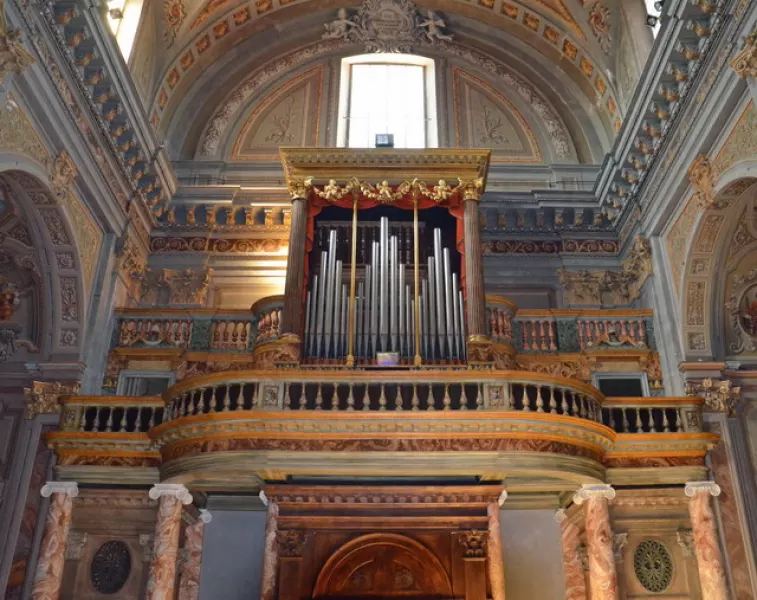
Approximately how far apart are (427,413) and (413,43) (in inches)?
421

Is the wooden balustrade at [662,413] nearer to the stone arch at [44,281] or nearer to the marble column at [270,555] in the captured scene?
the marble column at [270,555]

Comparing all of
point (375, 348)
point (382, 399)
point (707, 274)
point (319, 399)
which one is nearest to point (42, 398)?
point (319, 399)

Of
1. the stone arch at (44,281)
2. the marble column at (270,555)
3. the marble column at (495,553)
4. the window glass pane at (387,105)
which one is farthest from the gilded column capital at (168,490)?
the window glass pane at (387,105)

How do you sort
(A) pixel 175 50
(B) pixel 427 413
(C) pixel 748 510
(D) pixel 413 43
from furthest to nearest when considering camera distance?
(D) pixel 413 43 < (A) pixel 175 50 < (C) pixel 748 510 < (B) pixel 427 413

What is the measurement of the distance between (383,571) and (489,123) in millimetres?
9899

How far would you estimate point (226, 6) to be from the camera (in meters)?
16.0

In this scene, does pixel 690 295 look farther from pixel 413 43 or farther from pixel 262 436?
pixel 413 43

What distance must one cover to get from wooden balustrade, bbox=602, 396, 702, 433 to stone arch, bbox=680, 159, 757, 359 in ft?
3.95

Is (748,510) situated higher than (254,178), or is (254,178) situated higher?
(254,178)

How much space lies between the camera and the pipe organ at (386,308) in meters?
11.1

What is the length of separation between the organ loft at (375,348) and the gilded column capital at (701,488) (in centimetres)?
7

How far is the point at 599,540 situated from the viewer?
32.8ft

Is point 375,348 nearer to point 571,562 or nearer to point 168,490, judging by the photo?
point 168,490

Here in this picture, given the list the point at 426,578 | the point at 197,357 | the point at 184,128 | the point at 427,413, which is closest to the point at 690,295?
the point at 427,413
